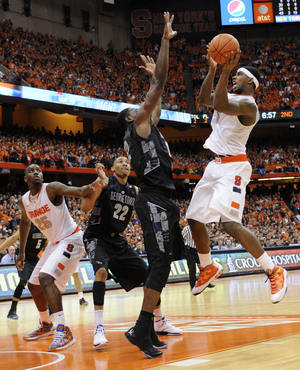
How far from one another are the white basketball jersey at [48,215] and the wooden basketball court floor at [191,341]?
134cm

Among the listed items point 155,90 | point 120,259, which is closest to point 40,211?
point 120,259

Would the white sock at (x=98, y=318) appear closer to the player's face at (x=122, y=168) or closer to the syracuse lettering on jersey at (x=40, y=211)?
the syracuse lettering on jersey at (x=40, y=211)

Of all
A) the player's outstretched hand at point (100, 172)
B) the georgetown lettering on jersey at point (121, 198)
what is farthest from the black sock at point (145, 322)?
the georgetown lettering on jersey at point (121, 198)

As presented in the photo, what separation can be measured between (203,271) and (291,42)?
36.4m

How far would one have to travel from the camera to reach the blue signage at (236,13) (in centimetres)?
3419

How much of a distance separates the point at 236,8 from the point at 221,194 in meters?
32.3

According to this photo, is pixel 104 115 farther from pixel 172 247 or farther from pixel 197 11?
pixel 172 247

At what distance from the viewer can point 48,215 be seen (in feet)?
19.7

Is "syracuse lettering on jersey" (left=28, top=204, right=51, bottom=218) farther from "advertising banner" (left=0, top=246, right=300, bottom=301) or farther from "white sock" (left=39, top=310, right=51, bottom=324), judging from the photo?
"advertising banner" (left=0, top=246, right=300, bottom=301)

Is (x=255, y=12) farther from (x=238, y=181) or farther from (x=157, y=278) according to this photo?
(x=157, y=278)

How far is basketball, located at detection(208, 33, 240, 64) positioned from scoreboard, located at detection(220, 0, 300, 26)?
102ft

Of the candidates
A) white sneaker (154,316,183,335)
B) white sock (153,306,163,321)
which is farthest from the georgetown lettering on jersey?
white sneaker (154,316,183,335)

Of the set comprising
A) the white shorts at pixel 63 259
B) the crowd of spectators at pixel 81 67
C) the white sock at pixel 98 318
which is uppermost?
the crowd of spectators at pixel 81 67

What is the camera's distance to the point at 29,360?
181 inches
